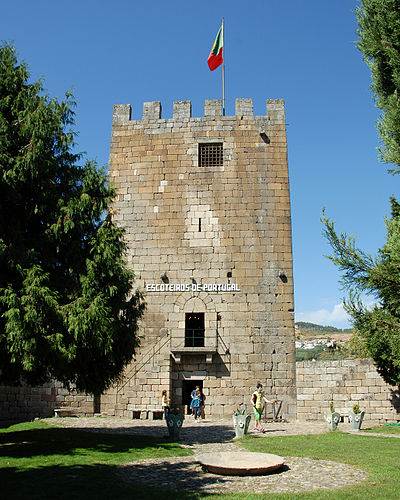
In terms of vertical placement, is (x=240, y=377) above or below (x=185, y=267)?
below

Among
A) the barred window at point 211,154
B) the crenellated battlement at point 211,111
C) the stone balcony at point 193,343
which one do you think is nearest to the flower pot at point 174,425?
the stone balcony at point 193,343

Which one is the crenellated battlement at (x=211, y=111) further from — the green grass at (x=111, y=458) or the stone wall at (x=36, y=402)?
the green grass at (x=111, y=458)

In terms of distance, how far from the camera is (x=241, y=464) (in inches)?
328

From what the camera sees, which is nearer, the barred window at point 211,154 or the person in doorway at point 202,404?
the person in doorway at point 202,404

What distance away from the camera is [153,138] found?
68.4 ft

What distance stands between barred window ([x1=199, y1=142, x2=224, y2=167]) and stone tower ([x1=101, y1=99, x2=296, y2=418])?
1.6 inches

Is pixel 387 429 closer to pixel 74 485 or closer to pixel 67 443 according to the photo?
pixel 67 443

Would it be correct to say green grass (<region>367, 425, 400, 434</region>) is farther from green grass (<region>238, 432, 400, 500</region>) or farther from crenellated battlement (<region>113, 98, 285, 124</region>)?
crenellated battlement (<region>113, 98, 285, 124</region>)

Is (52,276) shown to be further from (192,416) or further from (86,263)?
(192,416)

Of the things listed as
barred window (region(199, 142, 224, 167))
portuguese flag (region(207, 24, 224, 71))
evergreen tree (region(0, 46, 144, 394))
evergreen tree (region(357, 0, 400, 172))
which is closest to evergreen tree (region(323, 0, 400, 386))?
evergreen tree (region(357, 0, 400, 172))

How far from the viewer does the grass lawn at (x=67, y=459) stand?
277 inches

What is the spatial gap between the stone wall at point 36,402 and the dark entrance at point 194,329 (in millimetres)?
4110

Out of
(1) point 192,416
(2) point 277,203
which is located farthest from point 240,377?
(2) point 277,203

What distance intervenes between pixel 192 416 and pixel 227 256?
5839 millimetres
